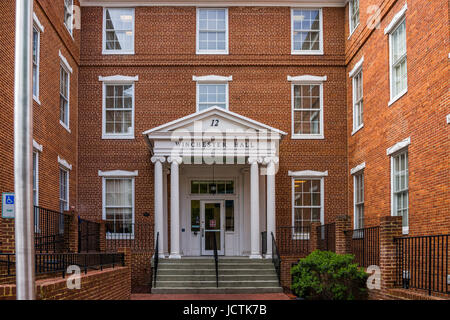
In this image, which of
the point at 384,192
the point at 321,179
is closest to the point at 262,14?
the point at 321,179

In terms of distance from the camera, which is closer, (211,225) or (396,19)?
(396,19)

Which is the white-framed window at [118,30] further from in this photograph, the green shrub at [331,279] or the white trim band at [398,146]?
the green shrub at [331,279]

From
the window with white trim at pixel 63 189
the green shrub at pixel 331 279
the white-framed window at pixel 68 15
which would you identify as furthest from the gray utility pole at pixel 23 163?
the white-framed window at pixel 68 15

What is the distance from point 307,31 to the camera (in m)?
21.8

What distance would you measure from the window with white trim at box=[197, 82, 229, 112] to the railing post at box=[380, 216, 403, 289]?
1002cm

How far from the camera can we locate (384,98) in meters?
17.0

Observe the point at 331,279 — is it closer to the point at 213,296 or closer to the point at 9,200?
the point at 213,296

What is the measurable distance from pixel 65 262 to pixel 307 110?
11396 mm

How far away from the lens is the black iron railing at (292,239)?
2066 centimetres

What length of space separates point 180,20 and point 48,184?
25.5 ft

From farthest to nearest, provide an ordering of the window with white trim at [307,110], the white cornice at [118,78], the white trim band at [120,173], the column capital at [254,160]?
the window with white trim at [307,110], the white cornice at [118,78], the white trim band at [120,173], the column capital at [254,160]

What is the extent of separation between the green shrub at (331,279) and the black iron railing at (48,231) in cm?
607

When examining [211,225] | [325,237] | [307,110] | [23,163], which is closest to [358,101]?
[307,110]

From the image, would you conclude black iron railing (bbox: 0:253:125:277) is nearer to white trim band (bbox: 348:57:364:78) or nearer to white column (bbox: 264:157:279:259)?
white column (bbox: 264:157:279:259)
